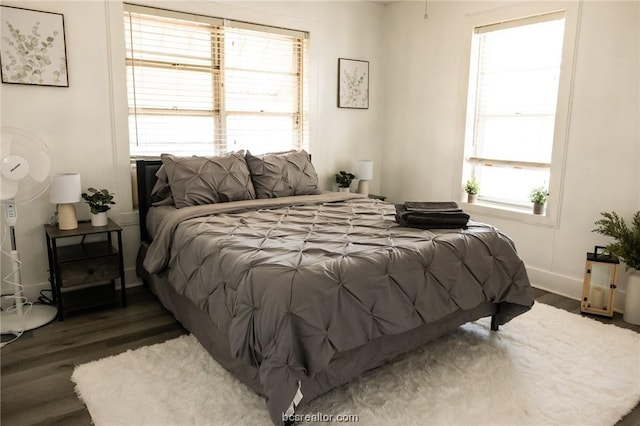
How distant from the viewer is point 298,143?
4.73 meters

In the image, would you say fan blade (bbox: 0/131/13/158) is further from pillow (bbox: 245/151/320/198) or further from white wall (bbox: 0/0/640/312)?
pillow (bbox: 245/151/320/198)

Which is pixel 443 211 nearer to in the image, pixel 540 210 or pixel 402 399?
pixel 402 399

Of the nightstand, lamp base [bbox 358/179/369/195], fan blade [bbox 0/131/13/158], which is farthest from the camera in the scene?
lamp base [bbox 358/179/369/195]

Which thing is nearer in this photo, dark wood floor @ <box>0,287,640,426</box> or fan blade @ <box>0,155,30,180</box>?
dark wood floor @ <box>0,287,640,426</box>

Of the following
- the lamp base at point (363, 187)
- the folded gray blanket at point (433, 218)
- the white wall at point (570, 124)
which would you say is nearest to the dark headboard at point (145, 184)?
the folded gray blanket at point (433, 218)

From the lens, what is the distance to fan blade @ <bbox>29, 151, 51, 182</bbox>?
9.14ft

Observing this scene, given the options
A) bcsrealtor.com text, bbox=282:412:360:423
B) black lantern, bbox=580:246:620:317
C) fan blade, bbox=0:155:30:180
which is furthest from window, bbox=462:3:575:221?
fan blade, bbox=0:155:30:180

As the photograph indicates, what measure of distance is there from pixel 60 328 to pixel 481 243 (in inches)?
107

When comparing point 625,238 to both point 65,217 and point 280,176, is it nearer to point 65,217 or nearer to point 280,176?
point 280,176

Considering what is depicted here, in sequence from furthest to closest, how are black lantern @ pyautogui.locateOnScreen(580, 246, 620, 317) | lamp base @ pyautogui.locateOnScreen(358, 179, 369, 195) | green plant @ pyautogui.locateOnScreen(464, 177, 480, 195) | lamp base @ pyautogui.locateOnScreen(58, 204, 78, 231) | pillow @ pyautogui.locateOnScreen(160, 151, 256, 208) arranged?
lamp base @ pyautogui.locateOnScreen(358, 179, 369, 195), green plant @ pyautogui.locateOnScreen(464, 177, 480, 195), pillow @ pyautogui.locateOnScreen(160, 151, 256, 208), black lantern @ pyautogui.locateOnScreen(580, 246, 620, 317), lamp base @ pyautogui.locateOnScreen(58, 204, 78, 231)

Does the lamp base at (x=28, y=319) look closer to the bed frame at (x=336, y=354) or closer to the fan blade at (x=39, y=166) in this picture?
the bed frame at (x=336, y=354)

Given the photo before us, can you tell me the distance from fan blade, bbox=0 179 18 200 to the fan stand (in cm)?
32

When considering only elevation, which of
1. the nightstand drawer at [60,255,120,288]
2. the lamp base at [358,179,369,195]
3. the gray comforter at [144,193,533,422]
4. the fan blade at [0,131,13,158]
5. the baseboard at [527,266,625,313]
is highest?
the fan blade at [0,131,13,158]

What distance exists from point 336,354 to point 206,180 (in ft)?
6.29
